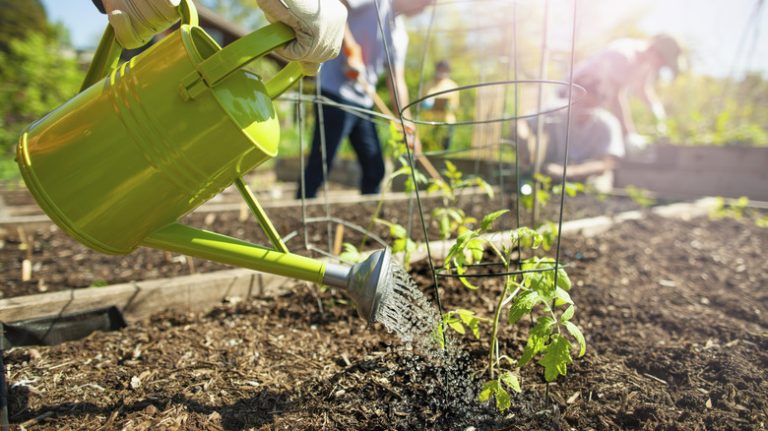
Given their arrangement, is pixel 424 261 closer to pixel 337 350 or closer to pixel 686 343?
pixel 337 350

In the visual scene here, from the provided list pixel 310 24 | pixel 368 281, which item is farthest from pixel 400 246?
pixel 310 24

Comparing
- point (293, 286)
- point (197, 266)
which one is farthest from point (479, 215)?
point (197, 266)

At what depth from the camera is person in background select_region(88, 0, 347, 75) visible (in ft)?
2.49

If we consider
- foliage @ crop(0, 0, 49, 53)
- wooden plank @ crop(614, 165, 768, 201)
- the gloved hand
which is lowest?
wooden plank @ crop(614, 165, 768, 201)

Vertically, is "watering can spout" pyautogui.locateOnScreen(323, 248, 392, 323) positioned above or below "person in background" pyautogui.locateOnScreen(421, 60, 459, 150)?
below

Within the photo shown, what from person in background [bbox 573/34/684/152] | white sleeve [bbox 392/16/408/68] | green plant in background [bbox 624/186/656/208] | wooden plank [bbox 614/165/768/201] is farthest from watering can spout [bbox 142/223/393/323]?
wooden plank [bbox 614/165/768/201]

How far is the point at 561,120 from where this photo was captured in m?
4.30

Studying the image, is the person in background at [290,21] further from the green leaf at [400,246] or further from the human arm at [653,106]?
the human arm at [653,106]

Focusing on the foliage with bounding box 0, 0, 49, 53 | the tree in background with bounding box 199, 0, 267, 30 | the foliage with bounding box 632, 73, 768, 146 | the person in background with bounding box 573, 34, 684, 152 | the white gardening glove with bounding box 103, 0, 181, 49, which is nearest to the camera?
the white gardening glove with bounding box 103, 0, 181, 49

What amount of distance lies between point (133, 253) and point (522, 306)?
81.0 inches

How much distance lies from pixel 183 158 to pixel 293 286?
3.35ft

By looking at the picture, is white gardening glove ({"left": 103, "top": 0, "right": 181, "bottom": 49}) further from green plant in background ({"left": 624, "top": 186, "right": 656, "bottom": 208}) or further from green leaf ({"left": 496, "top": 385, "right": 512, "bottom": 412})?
green plant in background ({"left": 624, "top": 186, "right": 656, "bottom": 208})

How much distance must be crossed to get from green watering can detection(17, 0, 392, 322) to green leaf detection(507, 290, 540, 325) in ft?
1.93

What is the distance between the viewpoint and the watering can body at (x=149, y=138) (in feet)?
2.52
